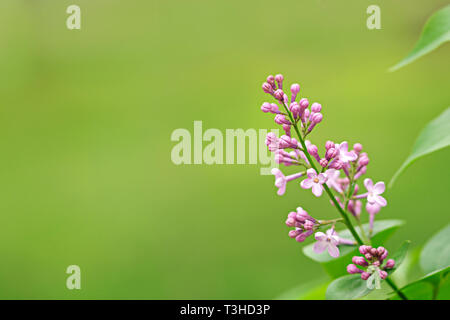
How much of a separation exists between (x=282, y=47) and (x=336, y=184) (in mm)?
2422

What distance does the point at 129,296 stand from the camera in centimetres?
159

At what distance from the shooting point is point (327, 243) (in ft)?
1.38

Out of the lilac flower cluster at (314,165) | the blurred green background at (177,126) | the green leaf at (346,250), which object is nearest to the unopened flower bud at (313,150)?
the lilac flower cluster at (314,165)

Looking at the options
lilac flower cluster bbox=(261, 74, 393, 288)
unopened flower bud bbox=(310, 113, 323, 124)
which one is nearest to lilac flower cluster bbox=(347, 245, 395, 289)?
lilac flower cluster bbox=(261, 74, 393, 288)

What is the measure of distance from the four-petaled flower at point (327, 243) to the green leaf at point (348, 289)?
0.02m

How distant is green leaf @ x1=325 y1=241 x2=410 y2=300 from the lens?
40 centimetres

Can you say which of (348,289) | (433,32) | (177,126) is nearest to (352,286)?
(348,289)

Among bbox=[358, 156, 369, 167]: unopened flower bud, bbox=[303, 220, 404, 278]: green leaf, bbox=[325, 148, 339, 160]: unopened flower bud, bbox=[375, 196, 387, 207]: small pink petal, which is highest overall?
→ bbox=[358, 156, 369, 167]: unopened flower bud

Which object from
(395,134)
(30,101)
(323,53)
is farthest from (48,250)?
(323,53)

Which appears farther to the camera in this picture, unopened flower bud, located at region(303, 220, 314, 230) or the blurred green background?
the blurred green background

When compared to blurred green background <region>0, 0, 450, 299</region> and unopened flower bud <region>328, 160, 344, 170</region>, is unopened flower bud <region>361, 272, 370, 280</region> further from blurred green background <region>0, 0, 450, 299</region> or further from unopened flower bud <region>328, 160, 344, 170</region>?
blurred green background <region>0, 0, 450, 299</region>

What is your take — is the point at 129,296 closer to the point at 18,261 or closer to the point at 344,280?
the point at 18,261

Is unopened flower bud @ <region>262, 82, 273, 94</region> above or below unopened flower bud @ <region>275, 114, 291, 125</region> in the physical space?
above

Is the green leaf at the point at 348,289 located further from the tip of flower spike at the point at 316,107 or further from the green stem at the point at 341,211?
the tip of flower spike at the point at 316,107
